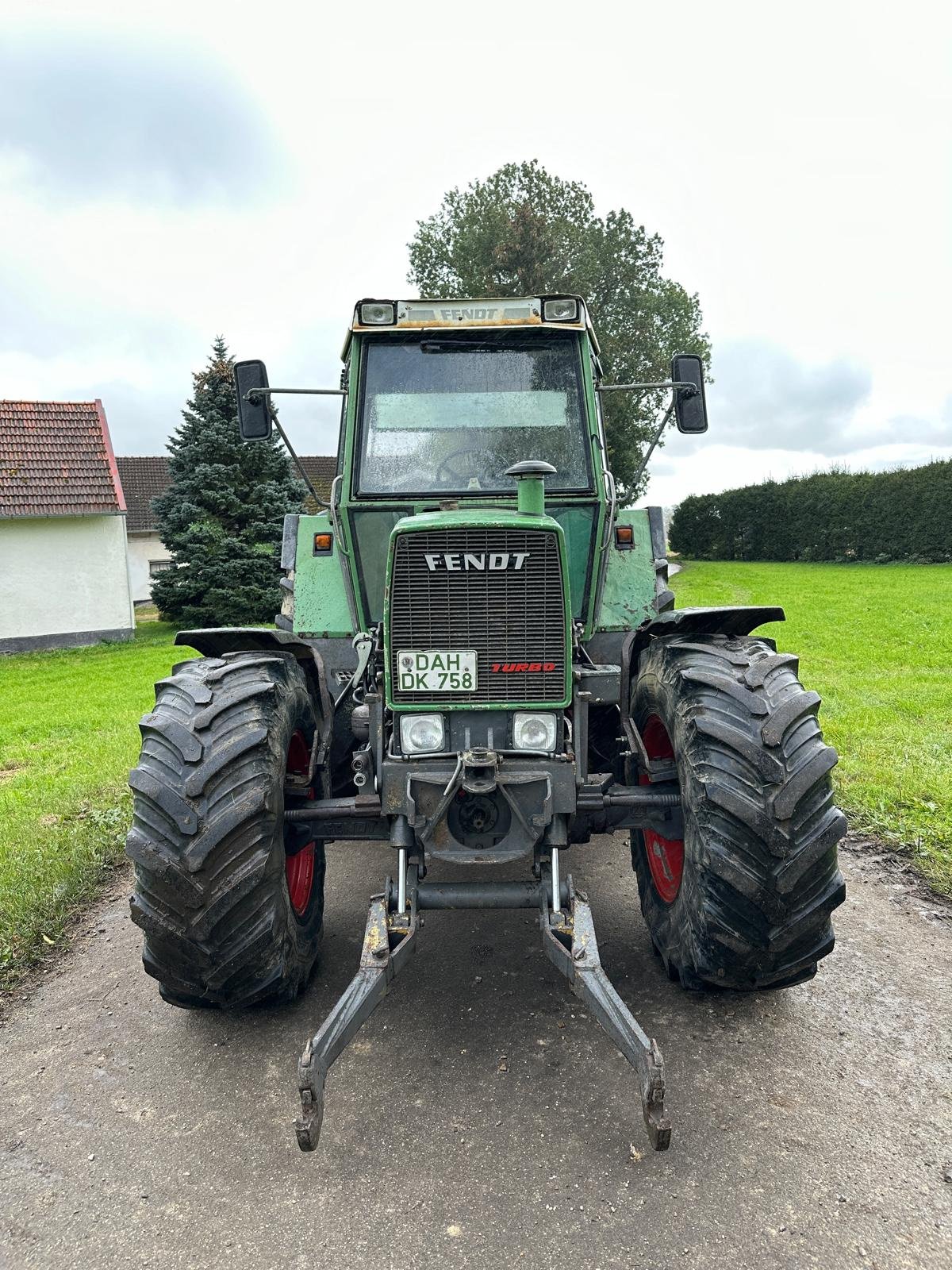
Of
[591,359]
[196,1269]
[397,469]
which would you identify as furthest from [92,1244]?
[591,359]

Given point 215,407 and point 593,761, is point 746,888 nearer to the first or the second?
point 593,761

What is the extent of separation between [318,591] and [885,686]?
7144 mm

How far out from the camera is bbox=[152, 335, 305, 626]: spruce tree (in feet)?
59.1

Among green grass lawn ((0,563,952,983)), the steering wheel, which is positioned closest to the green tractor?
the steering wheel

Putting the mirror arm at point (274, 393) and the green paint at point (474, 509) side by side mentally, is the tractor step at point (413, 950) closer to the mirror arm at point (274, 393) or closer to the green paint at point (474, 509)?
the green paint at point (474, 509)

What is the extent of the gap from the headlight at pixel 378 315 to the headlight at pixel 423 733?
6.85 feet

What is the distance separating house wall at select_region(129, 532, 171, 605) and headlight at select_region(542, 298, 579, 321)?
95.2 feet

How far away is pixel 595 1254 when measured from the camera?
2.26 metres

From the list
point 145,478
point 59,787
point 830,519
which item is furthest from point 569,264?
point 59,787

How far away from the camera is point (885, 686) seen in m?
9.56

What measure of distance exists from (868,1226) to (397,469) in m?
3.34

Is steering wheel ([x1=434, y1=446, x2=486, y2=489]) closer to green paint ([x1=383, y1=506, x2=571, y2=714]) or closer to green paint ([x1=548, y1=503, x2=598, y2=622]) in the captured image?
green paint ([x1=548, y1=503, x2=598, y2=622])

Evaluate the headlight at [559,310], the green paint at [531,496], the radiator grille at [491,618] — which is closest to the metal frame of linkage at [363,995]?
the radiator grille at [491,618]

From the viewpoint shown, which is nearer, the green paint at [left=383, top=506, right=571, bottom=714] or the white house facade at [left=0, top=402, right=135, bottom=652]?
the green paint at [left=383, top=506, right=571, bottom=714]
